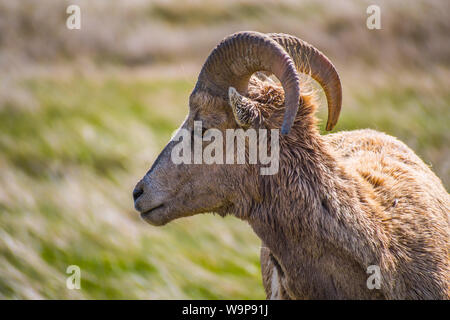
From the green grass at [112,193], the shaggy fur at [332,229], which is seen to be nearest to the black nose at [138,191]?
the shaggy fur at [332,229]

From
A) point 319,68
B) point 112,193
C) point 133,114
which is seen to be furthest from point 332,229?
point 133,114

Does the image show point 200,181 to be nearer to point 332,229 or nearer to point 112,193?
point 332,229

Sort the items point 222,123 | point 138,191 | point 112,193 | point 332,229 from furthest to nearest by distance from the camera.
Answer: point 112,193 < point 138,191 < point 222,123 < point 332,229

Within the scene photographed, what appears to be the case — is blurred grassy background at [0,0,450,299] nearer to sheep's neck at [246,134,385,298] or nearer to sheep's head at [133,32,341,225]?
sheep's head at [133,32,341,225]

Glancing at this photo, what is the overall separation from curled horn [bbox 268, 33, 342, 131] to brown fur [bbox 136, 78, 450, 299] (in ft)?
0.67

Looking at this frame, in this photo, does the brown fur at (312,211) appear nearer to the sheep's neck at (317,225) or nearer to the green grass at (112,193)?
the sheep's neck at (317,225)

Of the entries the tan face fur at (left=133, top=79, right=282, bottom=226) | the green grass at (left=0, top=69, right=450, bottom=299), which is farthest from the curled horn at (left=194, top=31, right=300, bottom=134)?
the green grass at (left=0, top=69, right=450, bottom=299)

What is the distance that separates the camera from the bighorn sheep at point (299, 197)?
4453 mm

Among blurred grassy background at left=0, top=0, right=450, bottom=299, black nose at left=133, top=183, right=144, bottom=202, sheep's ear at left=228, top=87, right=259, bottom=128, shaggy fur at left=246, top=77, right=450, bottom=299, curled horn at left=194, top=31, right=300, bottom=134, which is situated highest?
blurred grassy background at left=0, top=0, right=450, bottom=299

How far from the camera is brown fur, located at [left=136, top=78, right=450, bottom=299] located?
14.6 feet

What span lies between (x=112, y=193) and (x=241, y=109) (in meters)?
6.65

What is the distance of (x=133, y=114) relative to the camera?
1341cm

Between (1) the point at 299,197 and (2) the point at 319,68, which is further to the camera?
(2) the point at 319,68
